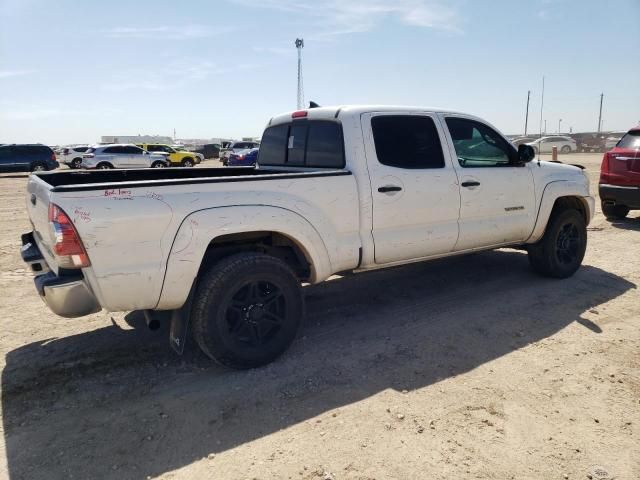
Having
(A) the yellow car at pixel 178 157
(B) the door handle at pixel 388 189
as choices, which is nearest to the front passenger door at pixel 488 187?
(B) the door handle at pixel 388 189

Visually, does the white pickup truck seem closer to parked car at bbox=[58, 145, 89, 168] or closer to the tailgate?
the tailgate

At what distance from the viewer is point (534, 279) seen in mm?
5523

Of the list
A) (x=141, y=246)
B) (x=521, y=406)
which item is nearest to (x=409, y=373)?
(x=521, y=406)

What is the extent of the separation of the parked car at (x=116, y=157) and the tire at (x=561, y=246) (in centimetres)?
2439

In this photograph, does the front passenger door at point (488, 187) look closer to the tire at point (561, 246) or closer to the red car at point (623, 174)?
the tire at point (561, 246)

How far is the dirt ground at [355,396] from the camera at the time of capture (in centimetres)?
248

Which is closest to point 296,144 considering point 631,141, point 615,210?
point 631,141

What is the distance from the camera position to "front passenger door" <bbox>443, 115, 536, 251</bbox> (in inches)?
179

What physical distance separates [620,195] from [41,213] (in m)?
9.27

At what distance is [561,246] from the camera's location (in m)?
5.51

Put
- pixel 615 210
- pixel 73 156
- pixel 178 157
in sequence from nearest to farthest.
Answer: pixel 615 210
pixel 73 156
pixel 178 157

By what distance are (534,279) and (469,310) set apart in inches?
58.1

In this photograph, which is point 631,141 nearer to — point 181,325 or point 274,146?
point 274,146

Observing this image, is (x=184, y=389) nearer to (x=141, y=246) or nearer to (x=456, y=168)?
(x=141, y=246)
